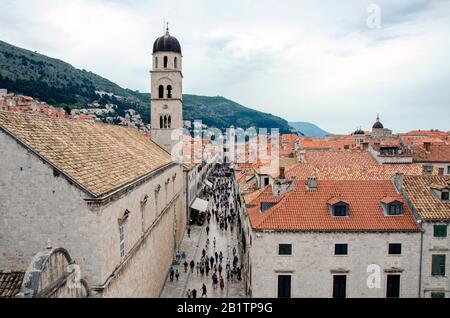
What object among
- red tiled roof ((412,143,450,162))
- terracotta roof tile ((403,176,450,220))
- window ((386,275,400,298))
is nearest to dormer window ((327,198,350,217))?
terracotta roof tile ((403,176,450,220))

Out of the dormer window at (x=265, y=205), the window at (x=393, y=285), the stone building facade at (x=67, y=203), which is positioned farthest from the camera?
the dormer window at (x=265, y=205)

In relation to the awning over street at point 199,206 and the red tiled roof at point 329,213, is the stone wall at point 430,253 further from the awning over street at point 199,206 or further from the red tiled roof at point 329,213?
the awning over street at point 199,206

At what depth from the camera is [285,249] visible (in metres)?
21.7

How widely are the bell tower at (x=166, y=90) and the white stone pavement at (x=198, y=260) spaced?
35.4 ft

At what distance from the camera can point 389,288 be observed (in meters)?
21.9

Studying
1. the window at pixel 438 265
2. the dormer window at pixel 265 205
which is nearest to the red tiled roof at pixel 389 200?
the window at pixel 438 265

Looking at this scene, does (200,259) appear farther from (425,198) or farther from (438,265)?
(425,198)

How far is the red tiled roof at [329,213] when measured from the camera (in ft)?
71.5

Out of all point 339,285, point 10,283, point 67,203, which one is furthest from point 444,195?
point 10,283

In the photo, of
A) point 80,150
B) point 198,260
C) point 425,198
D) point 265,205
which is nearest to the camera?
point 80,150

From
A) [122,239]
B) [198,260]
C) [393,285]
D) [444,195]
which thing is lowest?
[198,260]

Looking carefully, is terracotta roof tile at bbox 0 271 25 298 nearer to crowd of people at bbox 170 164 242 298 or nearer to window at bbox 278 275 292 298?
window at bbox 278 275 292 298

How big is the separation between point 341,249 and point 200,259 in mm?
16029
